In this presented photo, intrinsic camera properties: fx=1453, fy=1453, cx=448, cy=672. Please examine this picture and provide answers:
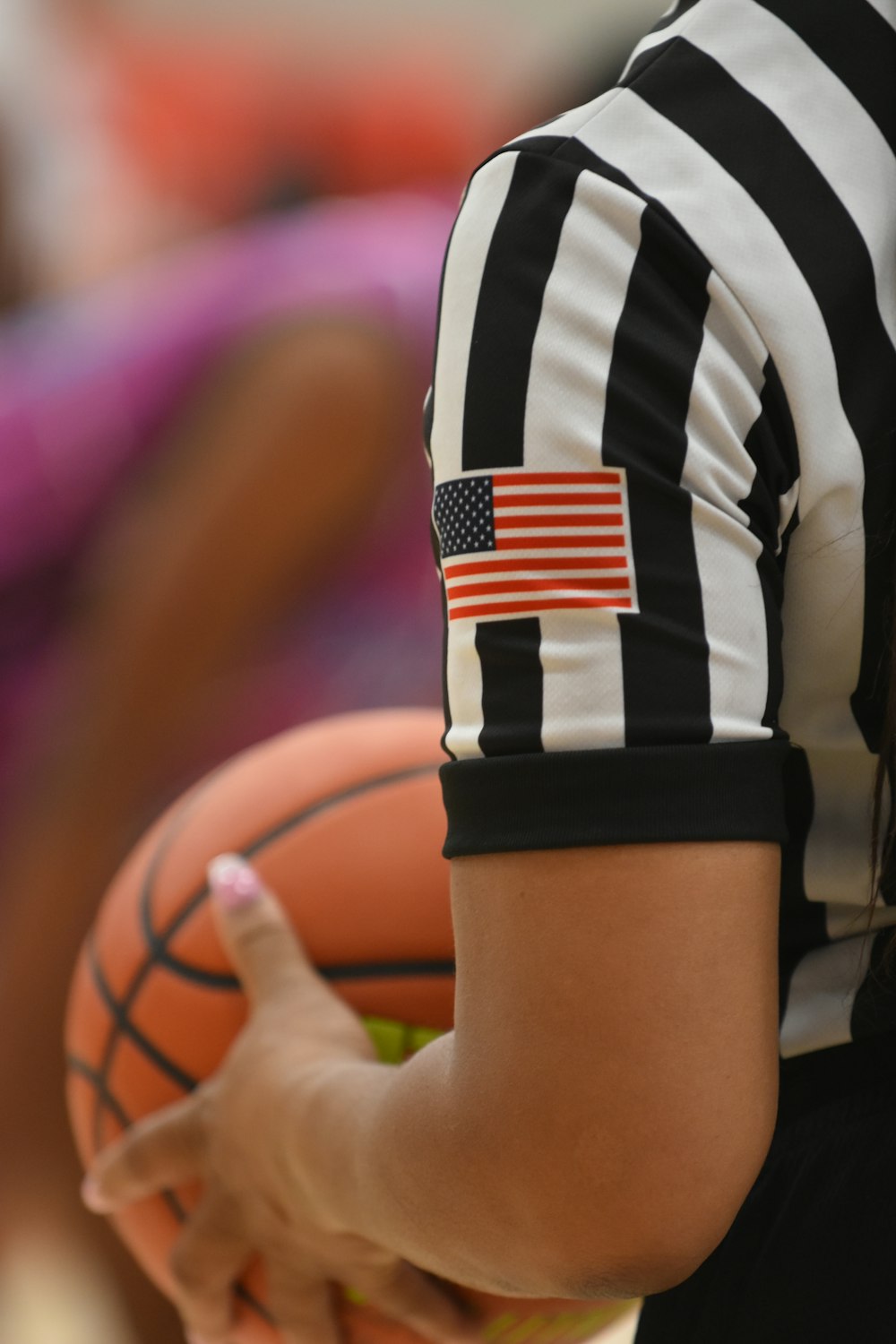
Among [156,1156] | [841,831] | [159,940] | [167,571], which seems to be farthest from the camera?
[167,571]

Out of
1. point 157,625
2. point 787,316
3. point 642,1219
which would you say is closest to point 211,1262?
point 642,1219

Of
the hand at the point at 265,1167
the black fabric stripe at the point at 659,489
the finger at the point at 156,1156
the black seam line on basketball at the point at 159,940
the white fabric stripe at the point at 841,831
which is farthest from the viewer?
the black seam line on basketball at the point at 159,940

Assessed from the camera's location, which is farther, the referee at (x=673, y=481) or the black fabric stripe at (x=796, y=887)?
the black fabric stripe at (x=796, y=887)

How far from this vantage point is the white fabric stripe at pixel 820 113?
1.68 ft

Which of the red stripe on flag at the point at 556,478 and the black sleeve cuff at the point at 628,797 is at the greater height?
the red stripe on flag at the point at 556,478

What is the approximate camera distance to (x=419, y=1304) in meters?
0.79

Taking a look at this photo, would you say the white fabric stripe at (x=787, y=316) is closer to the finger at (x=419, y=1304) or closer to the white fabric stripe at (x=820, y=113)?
the white fabric stripe at (x=820, y=113)

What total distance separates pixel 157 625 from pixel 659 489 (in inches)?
49.6

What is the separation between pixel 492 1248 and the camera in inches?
21.6

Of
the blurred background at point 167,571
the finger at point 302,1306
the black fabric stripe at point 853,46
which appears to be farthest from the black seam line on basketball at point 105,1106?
the black fabric stripe at point 853,46

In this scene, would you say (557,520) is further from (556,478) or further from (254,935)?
(254,935)

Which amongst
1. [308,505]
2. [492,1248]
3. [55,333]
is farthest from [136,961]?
[55,333]

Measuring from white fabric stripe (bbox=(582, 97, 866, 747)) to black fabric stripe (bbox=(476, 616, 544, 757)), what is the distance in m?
0.12

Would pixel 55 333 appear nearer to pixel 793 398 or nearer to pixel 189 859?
pixel 189 859
